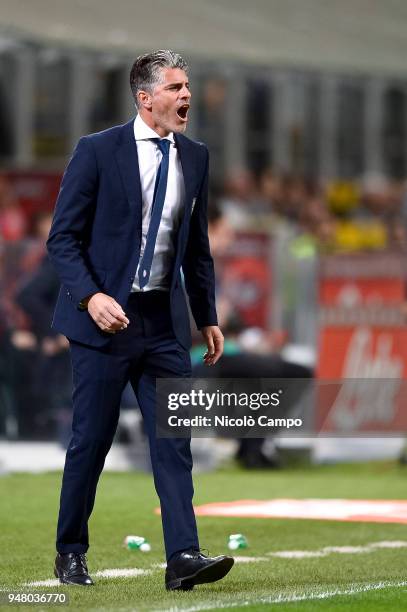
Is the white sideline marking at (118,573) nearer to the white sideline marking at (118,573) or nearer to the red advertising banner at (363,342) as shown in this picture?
the white sideline marking at (118,573)

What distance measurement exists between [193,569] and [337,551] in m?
2.02

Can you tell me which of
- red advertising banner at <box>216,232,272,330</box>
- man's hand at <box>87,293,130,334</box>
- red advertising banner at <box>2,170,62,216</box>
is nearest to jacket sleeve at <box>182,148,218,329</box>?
man's hand at <box>87,293,130,334</box>

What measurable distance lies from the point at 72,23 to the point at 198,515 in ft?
23.5

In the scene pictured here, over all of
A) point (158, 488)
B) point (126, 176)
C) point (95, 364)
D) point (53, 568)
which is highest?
point (126, 176)

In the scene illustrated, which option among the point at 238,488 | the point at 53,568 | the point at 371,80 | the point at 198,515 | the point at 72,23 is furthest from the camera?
the point at 371,80

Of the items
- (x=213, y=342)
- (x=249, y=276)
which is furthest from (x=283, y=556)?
(x=249, y=276)

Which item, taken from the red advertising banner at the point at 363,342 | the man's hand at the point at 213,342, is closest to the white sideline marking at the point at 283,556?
the man's hand at the point at 213,342

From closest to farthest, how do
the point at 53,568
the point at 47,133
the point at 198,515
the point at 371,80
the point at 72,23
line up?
the point at 53,568
the point at 198,515
the point at 72,23
the point at 371,80
the point at 47,133

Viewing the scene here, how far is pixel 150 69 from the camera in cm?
695

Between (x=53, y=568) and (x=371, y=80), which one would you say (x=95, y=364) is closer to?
(x=53, y=568)

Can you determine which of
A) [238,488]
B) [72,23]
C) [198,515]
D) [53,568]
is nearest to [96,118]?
[72,23]

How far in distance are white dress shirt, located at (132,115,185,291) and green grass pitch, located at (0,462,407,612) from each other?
125 centimetres

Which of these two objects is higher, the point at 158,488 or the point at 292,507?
the point at 158,488

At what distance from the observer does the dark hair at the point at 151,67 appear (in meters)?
6.93
